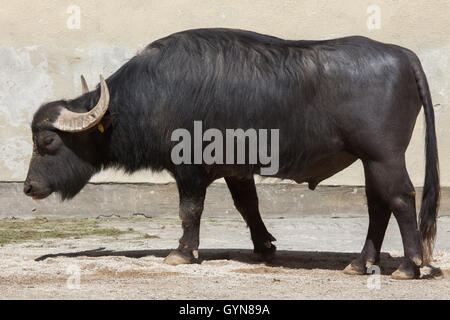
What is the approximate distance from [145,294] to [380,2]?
7251 millimetres

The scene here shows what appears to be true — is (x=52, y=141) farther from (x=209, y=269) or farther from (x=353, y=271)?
(x=353, y=271)

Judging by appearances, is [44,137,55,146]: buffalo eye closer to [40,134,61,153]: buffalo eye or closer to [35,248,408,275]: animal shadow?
[40,134,61,153]: buffalo eye

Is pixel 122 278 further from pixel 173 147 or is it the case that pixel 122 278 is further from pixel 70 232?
pixel 70 232

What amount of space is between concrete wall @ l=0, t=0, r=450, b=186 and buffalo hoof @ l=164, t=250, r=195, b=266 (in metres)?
4.41

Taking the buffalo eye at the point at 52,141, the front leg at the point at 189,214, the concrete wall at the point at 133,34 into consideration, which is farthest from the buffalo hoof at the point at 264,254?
the concrete wall at the point at 133,34

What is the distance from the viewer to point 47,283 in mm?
6656

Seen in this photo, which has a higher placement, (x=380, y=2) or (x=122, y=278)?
(x=380, y=2)

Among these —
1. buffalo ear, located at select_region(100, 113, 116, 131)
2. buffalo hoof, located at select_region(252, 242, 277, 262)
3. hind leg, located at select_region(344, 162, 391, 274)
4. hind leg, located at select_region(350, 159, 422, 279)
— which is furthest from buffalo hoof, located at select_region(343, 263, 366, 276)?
buffalo ear, located at select_region(100, 113, 116, 131)

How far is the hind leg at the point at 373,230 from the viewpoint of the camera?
7.43 metres

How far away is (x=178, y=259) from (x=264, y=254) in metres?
0.96

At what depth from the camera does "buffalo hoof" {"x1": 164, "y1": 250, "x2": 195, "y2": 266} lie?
24.7 ft

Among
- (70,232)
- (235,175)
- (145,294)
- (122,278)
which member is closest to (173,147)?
(235,175)

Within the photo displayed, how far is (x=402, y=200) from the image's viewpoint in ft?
23.0

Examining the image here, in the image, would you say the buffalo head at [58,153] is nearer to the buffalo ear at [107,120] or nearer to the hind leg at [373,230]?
the buffalo ear at [107,120]
